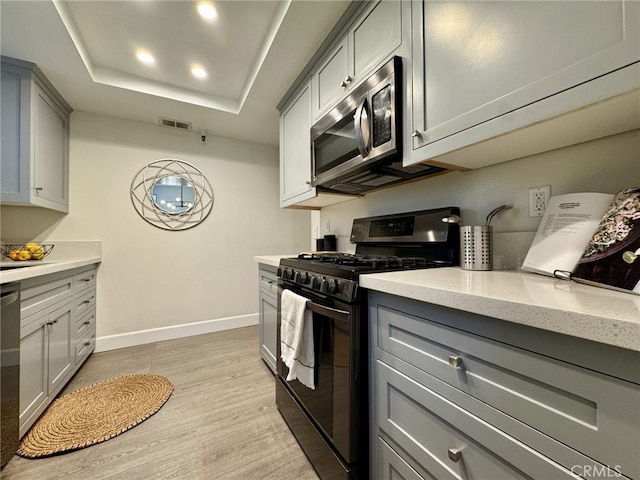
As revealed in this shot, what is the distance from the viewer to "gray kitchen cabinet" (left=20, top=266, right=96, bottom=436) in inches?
52.4

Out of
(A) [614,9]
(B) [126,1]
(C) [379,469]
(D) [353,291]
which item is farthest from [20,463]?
(A) [614,9]

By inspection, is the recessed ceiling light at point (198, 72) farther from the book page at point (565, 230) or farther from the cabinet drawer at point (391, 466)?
the cabinet drawer at point (391, 466)

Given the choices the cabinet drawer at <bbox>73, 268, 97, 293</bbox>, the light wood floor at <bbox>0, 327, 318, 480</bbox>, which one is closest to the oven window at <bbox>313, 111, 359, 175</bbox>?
the light wood floor at <bbox>0, 327, 318, 480</bbox>

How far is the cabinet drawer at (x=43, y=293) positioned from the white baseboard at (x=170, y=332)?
0.91 metres

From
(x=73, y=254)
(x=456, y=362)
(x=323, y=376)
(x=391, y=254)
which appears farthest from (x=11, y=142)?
(x=456, y=362)

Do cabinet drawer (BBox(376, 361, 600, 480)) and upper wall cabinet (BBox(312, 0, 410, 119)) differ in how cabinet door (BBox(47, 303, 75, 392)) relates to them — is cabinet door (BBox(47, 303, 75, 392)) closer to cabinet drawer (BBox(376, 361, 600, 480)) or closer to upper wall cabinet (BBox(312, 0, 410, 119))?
cabinet drawer (BBox(376, 361, 600, 480))

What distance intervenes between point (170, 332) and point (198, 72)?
2.65 metres

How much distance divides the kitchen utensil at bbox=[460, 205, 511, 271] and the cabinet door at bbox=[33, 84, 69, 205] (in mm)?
2984

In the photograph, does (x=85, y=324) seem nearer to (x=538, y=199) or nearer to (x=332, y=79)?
(x=332, y=79)

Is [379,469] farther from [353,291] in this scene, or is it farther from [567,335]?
[567,335]

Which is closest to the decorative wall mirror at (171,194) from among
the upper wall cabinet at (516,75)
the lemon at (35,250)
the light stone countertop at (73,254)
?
the light stone countertop at (73,254)

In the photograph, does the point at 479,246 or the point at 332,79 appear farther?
the point at 332,79

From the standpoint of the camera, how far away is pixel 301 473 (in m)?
1.18

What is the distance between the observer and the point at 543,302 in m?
0.51
